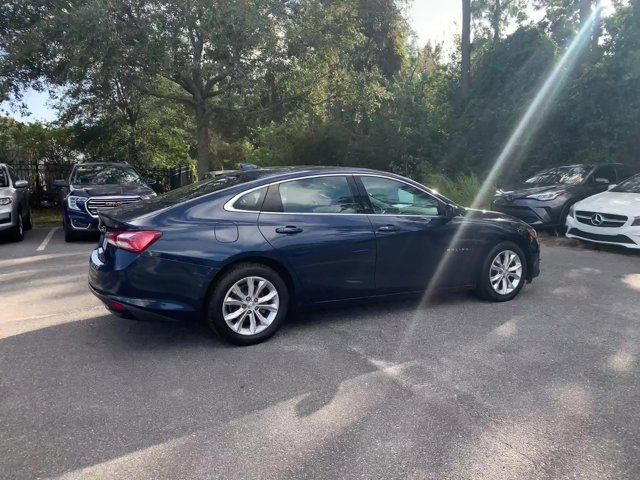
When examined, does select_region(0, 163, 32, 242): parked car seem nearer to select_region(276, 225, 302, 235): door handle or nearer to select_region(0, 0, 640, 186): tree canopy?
select_region(0, 0, 640, 186): tree canopy

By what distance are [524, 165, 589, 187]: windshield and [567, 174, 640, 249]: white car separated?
1401mm

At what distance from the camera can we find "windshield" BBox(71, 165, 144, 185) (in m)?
11.4

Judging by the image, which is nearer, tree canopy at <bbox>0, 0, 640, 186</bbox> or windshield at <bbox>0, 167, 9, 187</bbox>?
windshield at <bbox>0, 167, 9, 187</bbox>

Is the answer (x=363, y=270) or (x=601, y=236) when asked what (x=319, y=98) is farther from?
(x=363, y=270)

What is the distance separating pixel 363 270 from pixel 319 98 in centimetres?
1306

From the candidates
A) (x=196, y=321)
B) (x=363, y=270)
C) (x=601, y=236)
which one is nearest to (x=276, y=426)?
(x=196, y=321)

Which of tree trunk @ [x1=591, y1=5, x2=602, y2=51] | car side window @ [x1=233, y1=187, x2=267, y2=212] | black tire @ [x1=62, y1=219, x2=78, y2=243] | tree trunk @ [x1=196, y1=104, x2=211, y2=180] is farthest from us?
tree trunk @ [x1=196, y1=104, x2=211, y2=180]

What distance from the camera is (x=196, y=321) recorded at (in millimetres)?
4375

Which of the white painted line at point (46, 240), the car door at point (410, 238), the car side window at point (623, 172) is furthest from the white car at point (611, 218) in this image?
the white painted line at point (46, 240)

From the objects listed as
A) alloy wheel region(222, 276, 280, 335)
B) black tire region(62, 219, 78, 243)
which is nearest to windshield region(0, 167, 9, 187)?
black tire region(62, 219, 78, 243)

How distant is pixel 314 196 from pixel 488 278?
7.28ft

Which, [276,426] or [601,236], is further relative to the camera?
[601,236]

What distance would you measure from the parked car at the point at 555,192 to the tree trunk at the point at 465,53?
7.90m

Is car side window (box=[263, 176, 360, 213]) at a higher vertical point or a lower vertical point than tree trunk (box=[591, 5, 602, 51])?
lower
